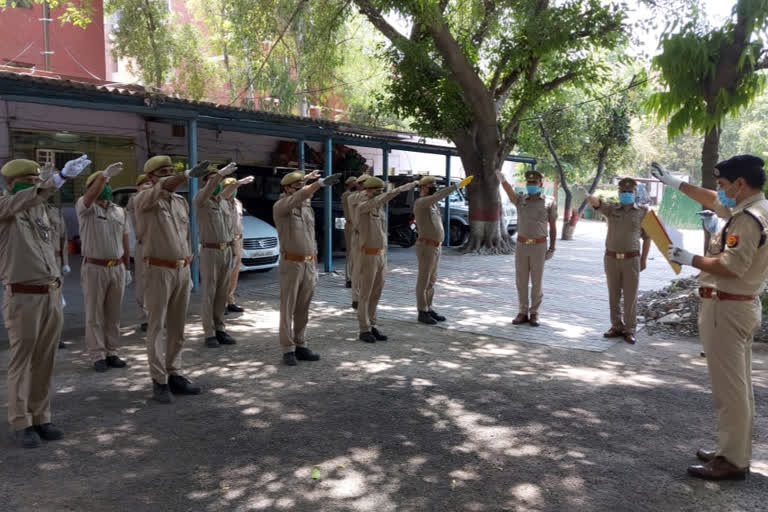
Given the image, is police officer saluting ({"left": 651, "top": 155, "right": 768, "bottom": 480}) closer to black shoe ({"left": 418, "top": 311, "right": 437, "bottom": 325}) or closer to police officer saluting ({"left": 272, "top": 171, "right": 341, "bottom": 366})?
police officer saluting ({"left": 272, "top": 171, "right": 341, "bottom": 366})

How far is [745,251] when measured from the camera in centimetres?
376

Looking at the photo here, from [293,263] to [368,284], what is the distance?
4.00 feet

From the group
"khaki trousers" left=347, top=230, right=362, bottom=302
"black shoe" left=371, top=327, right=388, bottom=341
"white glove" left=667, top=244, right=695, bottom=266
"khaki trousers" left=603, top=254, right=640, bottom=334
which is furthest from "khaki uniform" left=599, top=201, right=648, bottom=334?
"white glove" left=667, top=244, right=695, bottom=266

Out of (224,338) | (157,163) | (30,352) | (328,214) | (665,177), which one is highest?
(157,163)

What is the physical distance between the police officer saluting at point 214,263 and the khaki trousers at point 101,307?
3.37 feet

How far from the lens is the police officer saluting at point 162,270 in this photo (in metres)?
5.27

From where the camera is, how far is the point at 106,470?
13.3 ft

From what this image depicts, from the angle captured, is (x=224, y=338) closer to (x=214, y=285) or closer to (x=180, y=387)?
(x=214, y=285)

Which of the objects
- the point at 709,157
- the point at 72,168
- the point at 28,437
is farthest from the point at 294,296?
the point at 709,157

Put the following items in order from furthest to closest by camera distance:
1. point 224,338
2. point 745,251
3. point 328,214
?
point 328,214 < point 224,338 < point 745,251

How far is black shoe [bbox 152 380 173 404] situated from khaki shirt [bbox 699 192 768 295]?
13.2 ft

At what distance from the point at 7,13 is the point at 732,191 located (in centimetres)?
2221

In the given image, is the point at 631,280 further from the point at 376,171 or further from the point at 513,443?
the point at 376,171

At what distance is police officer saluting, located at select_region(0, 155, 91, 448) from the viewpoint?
14.5 feet
